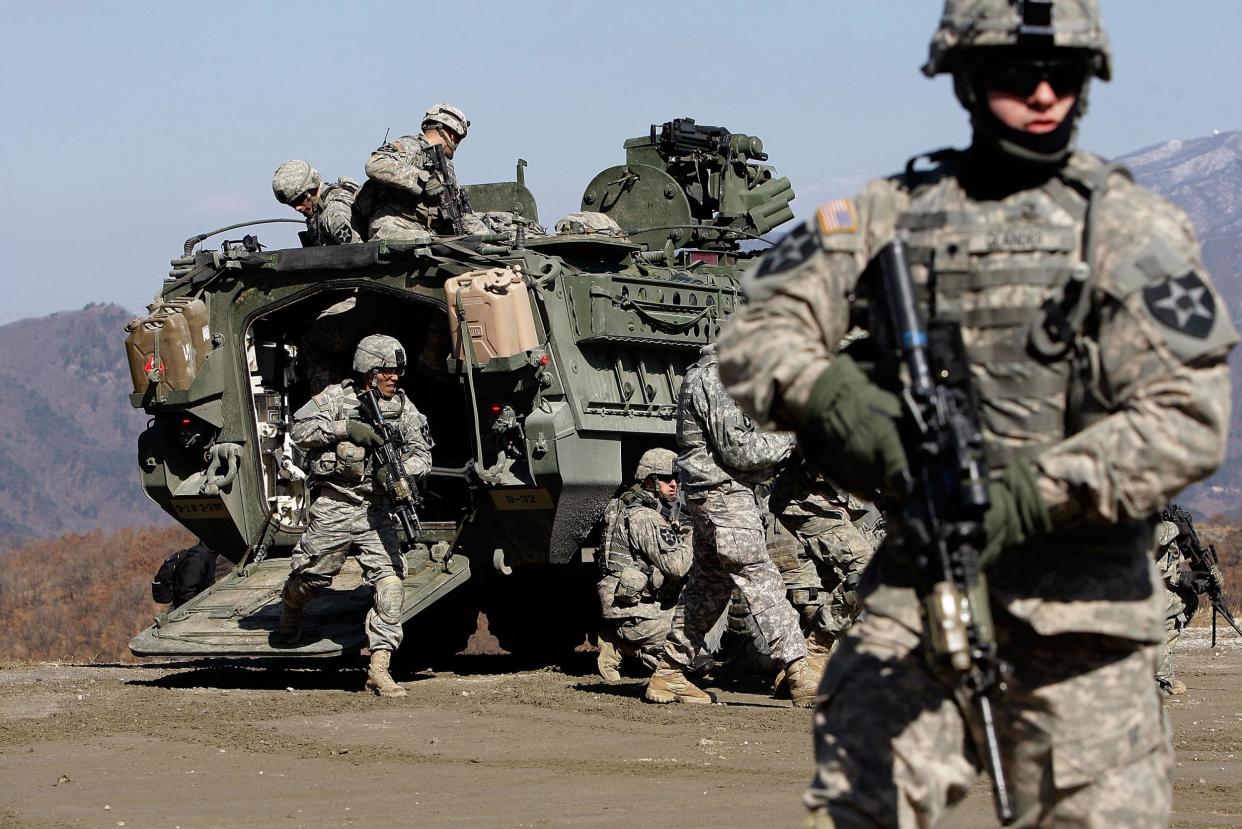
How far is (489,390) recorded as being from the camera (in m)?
11.9

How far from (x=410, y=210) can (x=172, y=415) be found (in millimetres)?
1917

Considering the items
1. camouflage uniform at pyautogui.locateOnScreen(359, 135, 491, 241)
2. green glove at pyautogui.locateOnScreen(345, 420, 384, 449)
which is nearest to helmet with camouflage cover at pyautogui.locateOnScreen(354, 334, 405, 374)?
green glove at pyautogui.locateOnScreen(345, 420, 384, 449)

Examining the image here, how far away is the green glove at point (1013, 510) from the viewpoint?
367 cm

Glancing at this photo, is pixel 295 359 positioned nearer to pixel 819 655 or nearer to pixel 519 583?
pixel 519 583

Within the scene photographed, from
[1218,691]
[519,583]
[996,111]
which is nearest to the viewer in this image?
[996,111]

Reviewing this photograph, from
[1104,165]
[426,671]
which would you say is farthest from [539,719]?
[1104,165]

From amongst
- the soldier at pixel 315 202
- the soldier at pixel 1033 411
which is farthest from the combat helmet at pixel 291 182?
the soldier at pixel 1033 411

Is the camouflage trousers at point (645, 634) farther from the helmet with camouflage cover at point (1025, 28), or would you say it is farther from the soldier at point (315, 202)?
the helmet with camouflage cover at point (1025, 28)

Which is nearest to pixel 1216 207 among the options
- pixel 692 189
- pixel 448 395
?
pixel 692 189

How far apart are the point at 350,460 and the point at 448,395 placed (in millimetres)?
2911

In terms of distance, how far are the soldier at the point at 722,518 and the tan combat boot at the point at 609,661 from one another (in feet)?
5.41

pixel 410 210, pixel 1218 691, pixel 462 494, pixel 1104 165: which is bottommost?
pixel 1218 691

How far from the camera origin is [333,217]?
12688 mm

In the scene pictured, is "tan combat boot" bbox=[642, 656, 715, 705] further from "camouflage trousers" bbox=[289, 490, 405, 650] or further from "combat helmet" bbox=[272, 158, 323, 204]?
"combat helmet" bbox=[272, 158, 323, 204]
